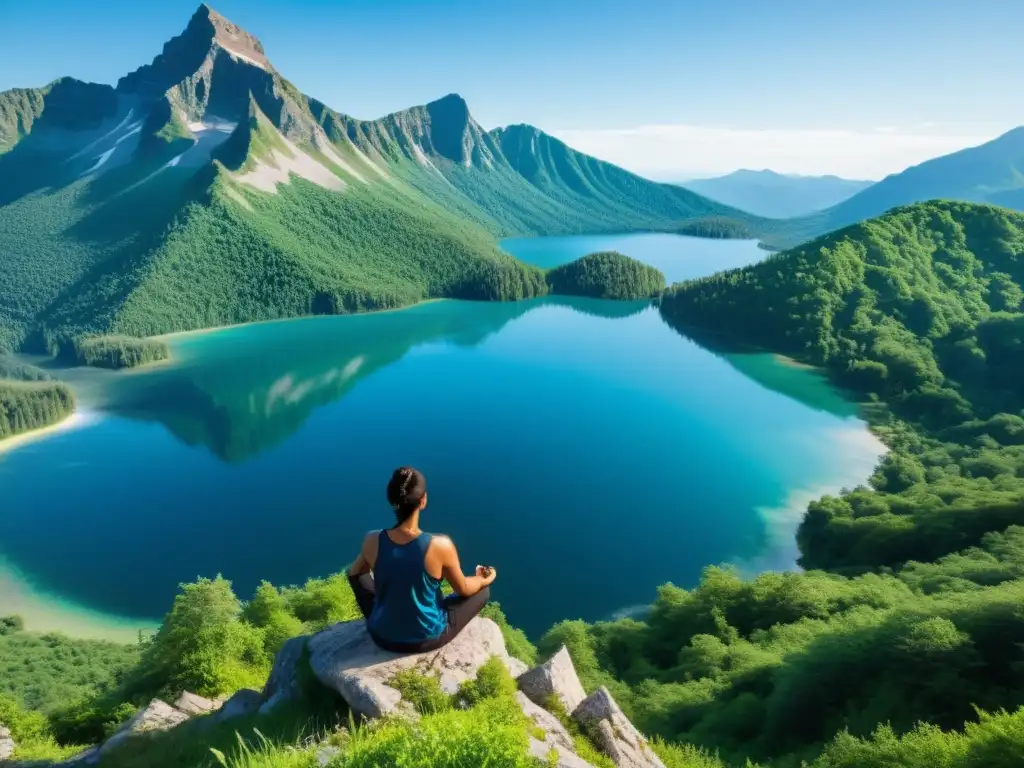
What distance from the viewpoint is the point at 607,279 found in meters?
176

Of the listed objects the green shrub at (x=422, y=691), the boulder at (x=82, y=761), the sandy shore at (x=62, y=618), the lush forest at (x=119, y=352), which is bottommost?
the sandy shore at (x=62, y=618)

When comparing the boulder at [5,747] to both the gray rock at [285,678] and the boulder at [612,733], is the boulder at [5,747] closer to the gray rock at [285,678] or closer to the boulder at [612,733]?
the gray rock at [285,678]

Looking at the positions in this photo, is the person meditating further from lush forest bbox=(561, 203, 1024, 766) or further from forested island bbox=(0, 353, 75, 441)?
forested island bbox=(0, 353, 75, 441)

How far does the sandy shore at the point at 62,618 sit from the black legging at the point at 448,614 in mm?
38334

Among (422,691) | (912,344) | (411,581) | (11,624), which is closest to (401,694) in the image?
(422,691)

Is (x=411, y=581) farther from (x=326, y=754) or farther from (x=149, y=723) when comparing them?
(x=149, y=723)

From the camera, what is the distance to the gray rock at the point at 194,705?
13992 mm

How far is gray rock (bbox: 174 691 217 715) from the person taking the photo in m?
14.0

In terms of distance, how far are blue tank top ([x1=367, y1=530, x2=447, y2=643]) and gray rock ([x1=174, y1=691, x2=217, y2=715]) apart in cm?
727

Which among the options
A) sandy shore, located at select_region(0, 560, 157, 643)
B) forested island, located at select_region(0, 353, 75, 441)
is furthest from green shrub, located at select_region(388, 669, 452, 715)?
forested island, located at select_region(0, 353, 75, 441)

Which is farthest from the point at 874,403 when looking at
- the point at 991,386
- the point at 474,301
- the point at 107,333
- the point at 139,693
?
the point at 107,333

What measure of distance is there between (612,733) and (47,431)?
8809 cm

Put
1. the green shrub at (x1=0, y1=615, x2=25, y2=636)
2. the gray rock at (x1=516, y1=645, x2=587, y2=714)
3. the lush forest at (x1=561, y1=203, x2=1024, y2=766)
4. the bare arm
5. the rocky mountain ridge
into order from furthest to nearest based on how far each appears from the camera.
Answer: the green shrub at (x1=0, y1=615, x2=25, y2=636) < the lush forest at (x1=561, y1=203, x2=1024, y2=766) < the gray rock at (x1=516, y1=645, x2=587, y2=714) < the bare arm < the rocky mountain ridge

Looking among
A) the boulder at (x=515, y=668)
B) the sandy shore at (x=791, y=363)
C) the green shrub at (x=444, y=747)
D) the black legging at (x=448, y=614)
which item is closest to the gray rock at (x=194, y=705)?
the black legging at (x=448, y=614)
